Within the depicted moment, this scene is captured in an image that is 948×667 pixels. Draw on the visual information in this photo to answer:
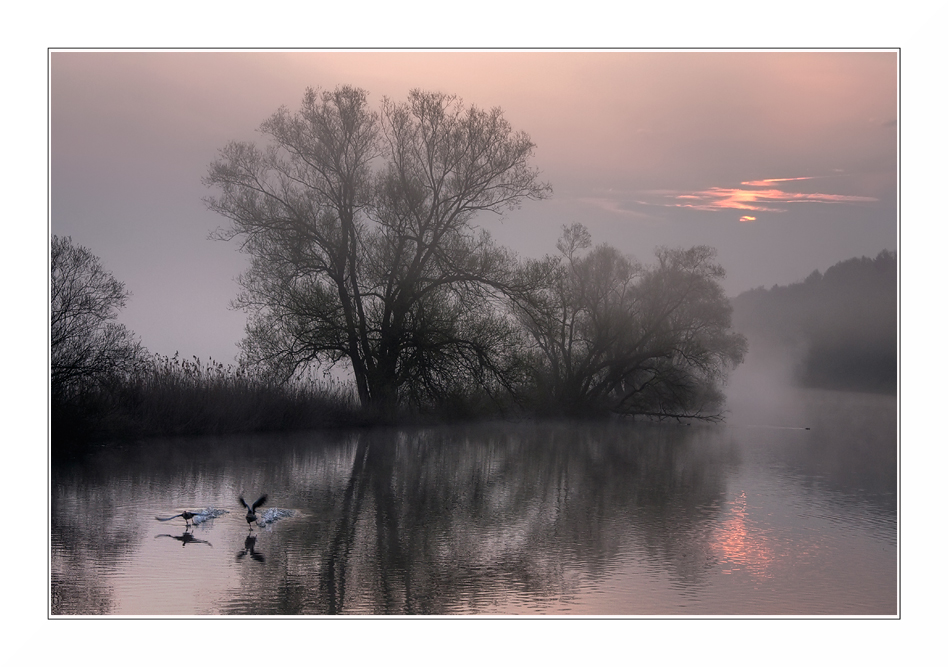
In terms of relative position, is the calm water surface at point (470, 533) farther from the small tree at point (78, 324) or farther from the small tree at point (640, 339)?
the small tree at point (640, 339)

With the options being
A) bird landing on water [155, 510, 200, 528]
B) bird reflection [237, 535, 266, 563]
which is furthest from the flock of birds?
bird reflection [237, 535, 266, 563]

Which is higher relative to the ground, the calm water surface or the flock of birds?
the flock of birds

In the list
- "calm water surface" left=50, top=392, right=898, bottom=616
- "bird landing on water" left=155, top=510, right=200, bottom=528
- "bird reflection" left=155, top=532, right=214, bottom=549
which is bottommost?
"calm water surface" left=50, top=392, right=898, bottom=616

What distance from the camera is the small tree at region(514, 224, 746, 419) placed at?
82.1ft

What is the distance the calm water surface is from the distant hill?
614cm

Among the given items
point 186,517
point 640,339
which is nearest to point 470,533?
point 186,517

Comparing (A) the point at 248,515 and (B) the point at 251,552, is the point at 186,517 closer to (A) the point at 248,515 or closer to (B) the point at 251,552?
(A) the point at 248,515

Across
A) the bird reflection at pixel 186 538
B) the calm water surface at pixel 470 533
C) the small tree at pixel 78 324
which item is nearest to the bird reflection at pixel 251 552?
the calm water surface at pixel 470 533

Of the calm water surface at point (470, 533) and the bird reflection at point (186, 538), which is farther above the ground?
the bird reflection at point (186, 538)

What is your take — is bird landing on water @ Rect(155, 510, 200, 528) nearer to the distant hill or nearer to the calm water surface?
the calm water surface

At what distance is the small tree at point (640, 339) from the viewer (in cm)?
2502

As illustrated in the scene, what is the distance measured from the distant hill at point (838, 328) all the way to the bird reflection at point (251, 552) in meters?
14.0
